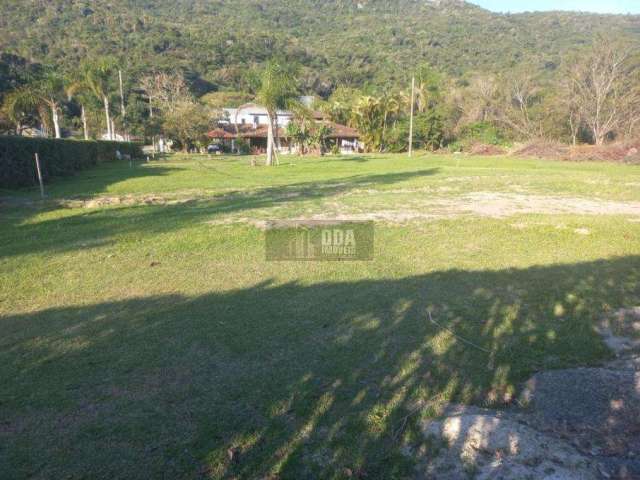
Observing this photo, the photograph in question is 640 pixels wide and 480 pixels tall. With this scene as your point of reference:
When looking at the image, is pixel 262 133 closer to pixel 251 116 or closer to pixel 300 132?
pixel 300 132

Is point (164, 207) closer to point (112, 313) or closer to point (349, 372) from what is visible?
point (112, 313)

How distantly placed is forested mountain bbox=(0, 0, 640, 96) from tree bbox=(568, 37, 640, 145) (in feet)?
96.7

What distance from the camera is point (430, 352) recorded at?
13.3ft

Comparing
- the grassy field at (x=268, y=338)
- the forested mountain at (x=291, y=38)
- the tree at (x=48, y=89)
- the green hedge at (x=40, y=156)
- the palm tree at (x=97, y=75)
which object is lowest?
the grassy field at (x=268, y=338)

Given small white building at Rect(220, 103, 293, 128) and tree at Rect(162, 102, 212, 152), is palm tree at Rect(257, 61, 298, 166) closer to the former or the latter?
tree at Rect(162, 102, 212, 152)

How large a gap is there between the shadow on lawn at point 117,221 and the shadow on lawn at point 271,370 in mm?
4050

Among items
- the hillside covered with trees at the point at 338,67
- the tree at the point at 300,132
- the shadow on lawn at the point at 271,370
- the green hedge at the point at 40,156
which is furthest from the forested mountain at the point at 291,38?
the shadow on lawn at the point at 271,370

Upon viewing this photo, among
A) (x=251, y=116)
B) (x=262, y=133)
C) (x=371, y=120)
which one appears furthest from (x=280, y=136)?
(x=251, y=116)

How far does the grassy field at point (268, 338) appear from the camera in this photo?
9.38ft

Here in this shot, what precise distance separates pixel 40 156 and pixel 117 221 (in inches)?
508

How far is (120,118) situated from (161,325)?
198 ft

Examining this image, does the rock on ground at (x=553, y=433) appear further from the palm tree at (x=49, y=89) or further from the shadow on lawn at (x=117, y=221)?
the palm tree at (x=49, y=89)

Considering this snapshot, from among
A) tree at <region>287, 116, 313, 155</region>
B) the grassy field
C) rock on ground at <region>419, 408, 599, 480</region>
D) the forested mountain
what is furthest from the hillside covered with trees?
rock on ground at <region>419, 408, 599, 480</region>

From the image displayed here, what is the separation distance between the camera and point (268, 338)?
4.35m
